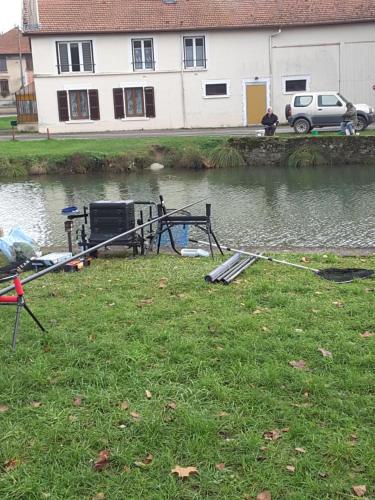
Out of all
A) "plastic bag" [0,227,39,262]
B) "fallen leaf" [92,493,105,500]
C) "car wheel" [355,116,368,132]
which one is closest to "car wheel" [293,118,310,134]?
"car wheel" [355,116,368,132]

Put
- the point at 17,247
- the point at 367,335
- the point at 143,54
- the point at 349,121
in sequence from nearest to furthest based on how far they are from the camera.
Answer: the point at 367,335 → the point at 17,247 → the point at 349,121 → the point at 143,54

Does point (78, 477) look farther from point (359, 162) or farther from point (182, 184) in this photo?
point (359, 162)

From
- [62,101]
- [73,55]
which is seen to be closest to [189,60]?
[73,55]

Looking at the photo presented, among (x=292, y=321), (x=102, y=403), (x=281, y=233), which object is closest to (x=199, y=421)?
(x=102, y=403)

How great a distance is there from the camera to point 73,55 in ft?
119

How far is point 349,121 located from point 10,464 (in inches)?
999

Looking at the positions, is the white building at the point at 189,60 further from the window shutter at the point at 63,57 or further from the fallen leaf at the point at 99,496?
the fallen leaf at the point at 99,496

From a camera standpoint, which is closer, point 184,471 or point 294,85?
point 184,471

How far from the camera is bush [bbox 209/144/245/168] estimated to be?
25.1 metres

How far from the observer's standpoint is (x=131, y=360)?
5.06 metres

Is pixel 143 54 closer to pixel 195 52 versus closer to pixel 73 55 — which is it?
pixel 195 52

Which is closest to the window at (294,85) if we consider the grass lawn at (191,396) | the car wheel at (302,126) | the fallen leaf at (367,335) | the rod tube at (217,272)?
the car wheel at (302,126)

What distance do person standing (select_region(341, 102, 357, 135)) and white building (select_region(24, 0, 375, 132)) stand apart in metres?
10.3

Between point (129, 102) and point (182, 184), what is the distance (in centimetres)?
1714
